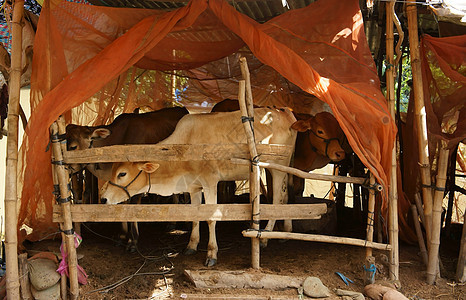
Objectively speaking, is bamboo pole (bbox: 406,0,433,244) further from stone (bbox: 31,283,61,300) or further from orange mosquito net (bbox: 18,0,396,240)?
stone (bbox: 31,283,61,300)

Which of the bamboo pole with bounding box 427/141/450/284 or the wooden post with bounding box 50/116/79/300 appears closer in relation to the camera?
the wooden post with bounding box 50/116/79/300

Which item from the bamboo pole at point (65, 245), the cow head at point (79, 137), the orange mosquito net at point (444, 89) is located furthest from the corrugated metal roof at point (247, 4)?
the bamboo pole at point (65, 245)

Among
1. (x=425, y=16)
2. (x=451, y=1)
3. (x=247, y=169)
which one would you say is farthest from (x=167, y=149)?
(x=425, y=16)

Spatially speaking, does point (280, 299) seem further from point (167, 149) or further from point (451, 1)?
point (451, 1)

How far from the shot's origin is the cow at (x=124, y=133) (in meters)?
5.80

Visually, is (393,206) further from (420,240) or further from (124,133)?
(124,133)

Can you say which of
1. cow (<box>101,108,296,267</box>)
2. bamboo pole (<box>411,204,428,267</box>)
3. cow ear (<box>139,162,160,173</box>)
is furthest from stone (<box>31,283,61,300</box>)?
bamboo pole (<box>411,204,428,267</box>)

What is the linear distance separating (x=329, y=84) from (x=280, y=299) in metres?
2.30

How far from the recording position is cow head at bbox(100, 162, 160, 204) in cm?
495

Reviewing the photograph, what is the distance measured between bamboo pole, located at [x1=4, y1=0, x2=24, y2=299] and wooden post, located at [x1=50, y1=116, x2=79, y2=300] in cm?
42

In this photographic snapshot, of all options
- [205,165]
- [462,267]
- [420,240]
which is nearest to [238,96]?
[205,165]

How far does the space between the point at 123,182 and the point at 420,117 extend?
3731 millimetres

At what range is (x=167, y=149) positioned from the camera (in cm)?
450

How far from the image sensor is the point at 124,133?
632 centimetres
